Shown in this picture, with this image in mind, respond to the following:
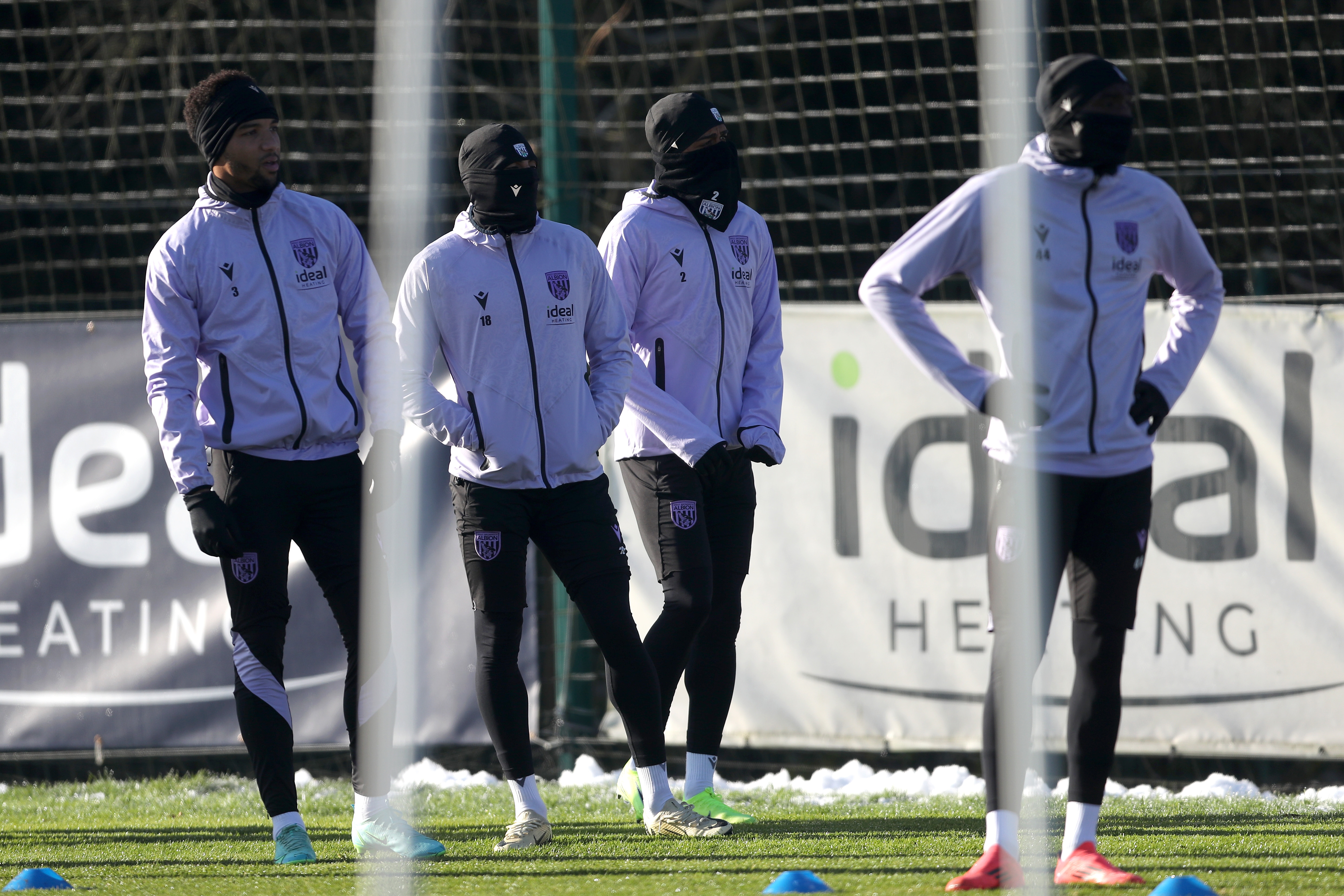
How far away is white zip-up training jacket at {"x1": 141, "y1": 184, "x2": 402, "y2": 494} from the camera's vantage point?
4.12 metres

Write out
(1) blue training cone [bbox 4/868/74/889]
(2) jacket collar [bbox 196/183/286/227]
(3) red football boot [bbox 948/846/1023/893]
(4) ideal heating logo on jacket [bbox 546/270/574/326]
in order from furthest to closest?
(4) ideal heating logo on jacket [bbox 546/270/574/326], (2) jacket collar [bbox 196/183/286/227], (1) blue training cone [bbox 4/868/74/889], (3) red football boot [bbox 948/846/1023/893]

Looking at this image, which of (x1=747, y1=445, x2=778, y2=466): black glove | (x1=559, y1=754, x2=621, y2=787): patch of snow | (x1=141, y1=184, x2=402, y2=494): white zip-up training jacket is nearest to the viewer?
(x1=141, y1=184, x2=402, y2=494): white zip-up training jacket

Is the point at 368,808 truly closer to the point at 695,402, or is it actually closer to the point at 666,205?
the point at 695,402

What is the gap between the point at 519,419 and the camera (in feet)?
Result: 14.1

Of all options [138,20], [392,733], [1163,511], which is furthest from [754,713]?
[138,20]

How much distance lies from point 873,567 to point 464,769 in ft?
6.04

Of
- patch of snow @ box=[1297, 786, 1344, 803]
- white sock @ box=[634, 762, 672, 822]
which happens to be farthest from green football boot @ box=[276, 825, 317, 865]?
patch of snow @ box=[1297, 786, 1344, 803]

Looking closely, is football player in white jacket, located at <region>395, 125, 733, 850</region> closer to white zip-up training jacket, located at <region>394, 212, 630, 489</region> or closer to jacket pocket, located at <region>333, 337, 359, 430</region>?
white zip-up training jacket, located at <region>394, 212, 630, 489</region>

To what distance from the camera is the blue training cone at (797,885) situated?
361 cm

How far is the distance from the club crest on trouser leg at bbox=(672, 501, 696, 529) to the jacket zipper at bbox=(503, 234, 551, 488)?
406 millimetres

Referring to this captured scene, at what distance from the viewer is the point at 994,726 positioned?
3.63 metres

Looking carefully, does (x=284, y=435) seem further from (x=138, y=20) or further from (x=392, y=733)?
(x=138, y=20)

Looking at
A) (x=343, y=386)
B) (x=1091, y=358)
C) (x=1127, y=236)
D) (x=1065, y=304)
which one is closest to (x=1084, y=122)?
(x=1127, y=236)

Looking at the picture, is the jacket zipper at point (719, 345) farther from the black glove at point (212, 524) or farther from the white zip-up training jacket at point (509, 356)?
the black glove at point (212, 524)
